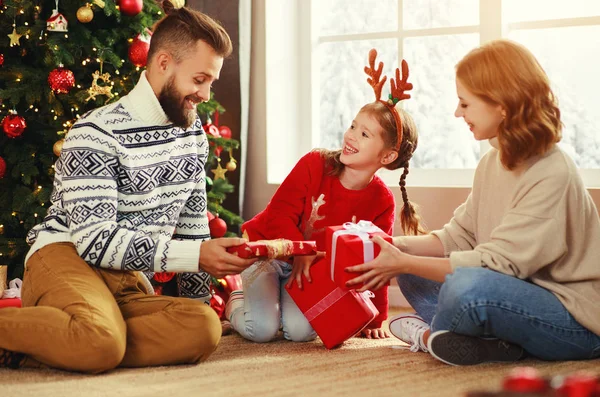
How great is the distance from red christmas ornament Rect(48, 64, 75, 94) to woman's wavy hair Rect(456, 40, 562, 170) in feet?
4.82

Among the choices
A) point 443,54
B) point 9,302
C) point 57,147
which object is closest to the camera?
point 9,302

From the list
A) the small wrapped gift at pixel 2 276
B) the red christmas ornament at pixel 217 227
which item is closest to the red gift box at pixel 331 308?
the red christmas ornament at pixel 217 227

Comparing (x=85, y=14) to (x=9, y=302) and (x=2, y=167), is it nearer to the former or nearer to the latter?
(x=2, y=167)

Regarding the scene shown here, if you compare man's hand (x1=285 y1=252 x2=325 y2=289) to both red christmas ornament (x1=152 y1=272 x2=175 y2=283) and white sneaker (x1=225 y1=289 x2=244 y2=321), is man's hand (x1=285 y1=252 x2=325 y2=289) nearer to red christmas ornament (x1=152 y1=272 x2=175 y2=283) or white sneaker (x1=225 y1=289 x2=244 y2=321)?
white sneaker (x1=225 y1=289 x2=244 y2=321)

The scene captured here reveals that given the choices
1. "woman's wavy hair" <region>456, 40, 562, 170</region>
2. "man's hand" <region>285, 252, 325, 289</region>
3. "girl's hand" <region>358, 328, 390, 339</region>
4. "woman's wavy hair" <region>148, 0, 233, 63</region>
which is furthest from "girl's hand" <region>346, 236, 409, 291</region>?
"woman's wavy hair" <region>148, 0, 233, 63</region>

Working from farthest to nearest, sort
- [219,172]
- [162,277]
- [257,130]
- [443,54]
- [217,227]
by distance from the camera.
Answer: [257,130], [443,54], [219,172], [217,227], [162,277]

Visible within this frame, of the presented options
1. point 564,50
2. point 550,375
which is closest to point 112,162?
point 550,375

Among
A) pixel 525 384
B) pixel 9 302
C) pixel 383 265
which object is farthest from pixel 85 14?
pixel 525 384

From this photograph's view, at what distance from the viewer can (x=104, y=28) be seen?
2.96m

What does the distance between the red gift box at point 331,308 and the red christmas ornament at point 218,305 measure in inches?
28.3

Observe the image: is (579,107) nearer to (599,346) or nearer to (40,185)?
(599,346)

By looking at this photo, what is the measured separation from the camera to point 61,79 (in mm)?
2797

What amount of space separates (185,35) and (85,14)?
25.3 inches

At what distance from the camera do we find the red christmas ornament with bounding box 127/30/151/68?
9.52 ft
